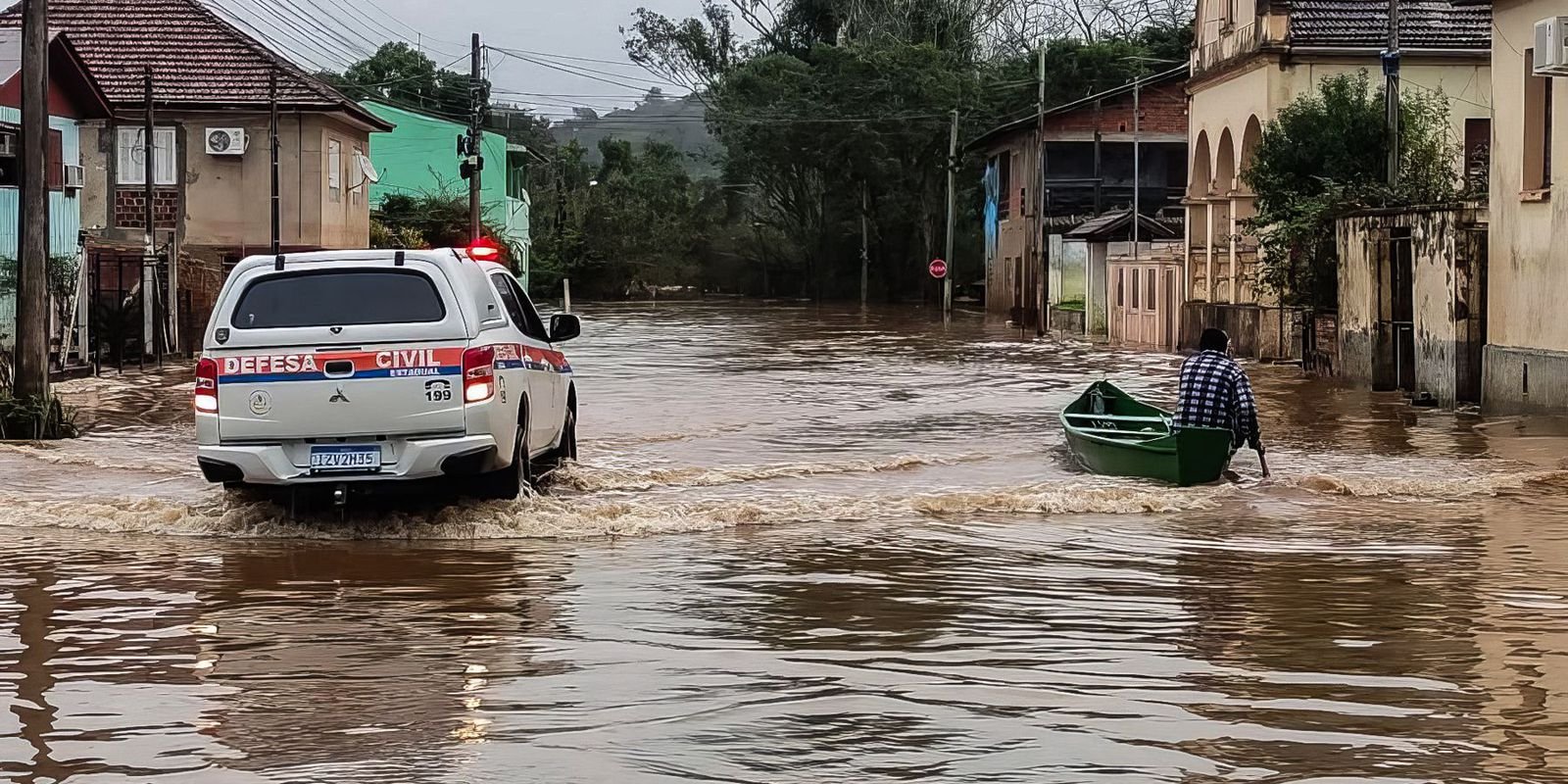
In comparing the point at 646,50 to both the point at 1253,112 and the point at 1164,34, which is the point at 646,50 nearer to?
the point at 1164,34

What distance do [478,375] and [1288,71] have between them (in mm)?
28738

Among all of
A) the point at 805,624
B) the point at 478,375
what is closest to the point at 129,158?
the point at 478,375

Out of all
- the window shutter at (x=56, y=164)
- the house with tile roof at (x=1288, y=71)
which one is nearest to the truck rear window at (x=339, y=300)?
the window shutter at (x=56, y=164)

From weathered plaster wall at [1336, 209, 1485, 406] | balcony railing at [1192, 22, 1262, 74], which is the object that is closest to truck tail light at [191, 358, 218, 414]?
weathered plaster wall at [1336, 209, 1485, 406]

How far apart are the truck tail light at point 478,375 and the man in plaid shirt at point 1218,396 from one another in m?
6.31

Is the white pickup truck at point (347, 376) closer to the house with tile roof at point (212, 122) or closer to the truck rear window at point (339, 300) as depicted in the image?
the truck rear window at point (339, 300)

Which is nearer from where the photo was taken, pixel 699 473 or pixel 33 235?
pixel 699 473

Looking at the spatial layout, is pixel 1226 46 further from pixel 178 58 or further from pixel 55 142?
pixel 178 58

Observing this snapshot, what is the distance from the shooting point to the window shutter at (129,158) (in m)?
43.8

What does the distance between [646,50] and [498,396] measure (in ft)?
268

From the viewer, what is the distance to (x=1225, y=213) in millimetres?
42281

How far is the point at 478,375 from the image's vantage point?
42.3ft

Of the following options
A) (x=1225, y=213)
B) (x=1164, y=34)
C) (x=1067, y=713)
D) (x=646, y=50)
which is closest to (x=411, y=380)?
(x=1067, y=713)

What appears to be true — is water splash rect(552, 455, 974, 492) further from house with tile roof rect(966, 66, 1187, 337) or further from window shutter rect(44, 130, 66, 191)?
house with tile roof rect(966, 66, 1187, 337)
